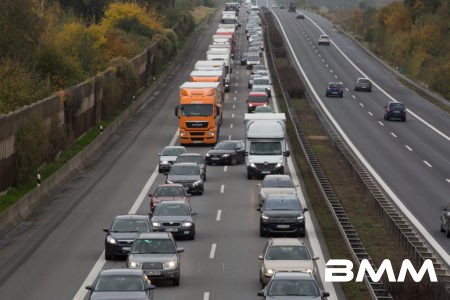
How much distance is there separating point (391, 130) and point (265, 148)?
977 inches

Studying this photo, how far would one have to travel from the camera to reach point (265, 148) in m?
58.8

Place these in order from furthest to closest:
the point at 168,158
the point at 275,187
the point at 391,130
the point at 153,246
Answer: the point at 391,130 < the point at 168,158 < the point at 275,187 < the point at 153,246

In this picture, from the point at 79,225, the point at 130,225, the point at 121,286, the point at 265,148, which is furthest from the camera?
the point at 265,148

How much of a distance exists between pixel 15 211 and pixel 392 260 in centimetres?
1653

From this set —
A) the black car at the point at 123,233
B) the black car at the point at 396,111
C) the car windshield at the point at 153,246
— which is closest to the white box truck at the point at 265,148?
the black car at the point at 123,233

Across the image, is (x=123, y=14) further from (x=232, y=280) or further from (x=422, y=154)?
(x=232, y=280)

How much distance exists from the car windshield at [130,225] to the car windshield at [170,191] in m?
8.35

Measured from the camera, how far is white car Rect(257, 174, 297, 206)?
48250mm

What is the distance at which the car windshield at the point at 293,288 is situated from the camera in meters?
27.2

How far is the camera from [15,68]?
69.3m

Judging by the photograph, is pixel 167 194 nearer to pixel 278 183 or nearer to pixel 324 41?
pixel 278 183

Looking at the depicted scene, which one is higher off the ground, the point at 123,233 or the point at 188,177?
the point at 123,233

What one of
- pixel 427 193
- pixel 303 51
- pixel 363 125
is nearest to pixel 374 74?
pixel 303 51

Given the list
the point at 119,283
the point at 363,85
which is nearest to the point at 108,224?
the point at 119,283
